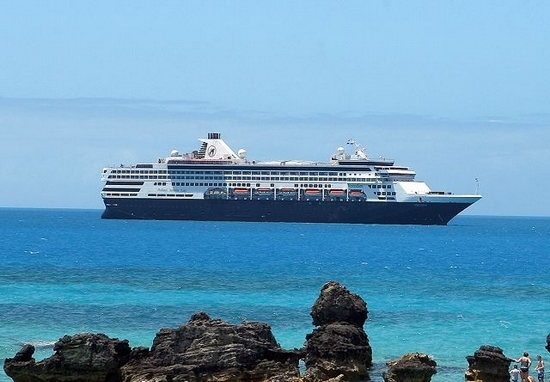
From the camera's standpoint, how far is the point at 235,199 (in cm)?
12625

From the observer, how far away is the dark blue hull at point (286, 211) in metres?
122

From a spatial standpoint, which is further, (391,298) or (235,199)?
(235,199)

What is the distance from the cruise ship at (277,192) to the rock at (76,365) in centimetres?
10057

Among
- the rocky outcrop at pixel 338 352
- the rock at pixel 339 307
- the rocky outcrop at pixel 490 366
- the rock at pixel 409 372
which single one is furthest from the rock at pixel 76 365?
the rocky outcrop at pixel 490 366

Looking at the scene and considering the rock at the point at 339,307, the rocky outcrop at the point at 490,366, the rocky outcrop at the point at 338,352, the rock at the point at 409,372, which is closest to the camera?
the rock at the point at 409,372

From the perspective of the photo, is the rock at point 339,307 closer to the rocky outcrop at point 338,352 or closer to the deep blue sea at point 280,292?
the rocky outcrop at point 338,352

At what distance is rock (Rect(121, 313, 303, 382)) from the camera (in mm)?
19656

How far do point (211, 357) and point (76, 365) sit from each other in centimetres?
240

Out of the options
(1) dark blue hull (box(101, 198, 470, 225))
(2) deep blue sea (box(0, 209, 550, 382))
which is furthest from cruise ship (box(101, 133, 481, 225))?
(2) deep blue sea (box(0, 209, 550, 382))

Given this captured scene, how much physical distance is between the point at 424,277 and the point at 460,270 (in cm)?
630

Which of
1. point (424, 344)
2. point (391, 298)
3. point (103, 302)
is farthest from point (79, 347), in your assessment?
point (391, 298)

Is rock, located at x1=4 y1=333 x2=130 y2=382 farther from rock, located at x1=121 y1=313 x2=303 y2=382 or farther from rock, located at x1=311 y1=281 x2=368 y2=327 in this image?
rock, located at x1=311 y1=281 x2=368 y2=327

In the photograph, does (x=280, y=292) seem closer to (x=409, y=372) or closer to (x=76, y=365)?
(x=409, y=372)

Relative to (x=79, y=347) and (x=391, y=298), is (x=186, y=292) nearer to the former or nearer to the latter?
(x=391, y=298)
